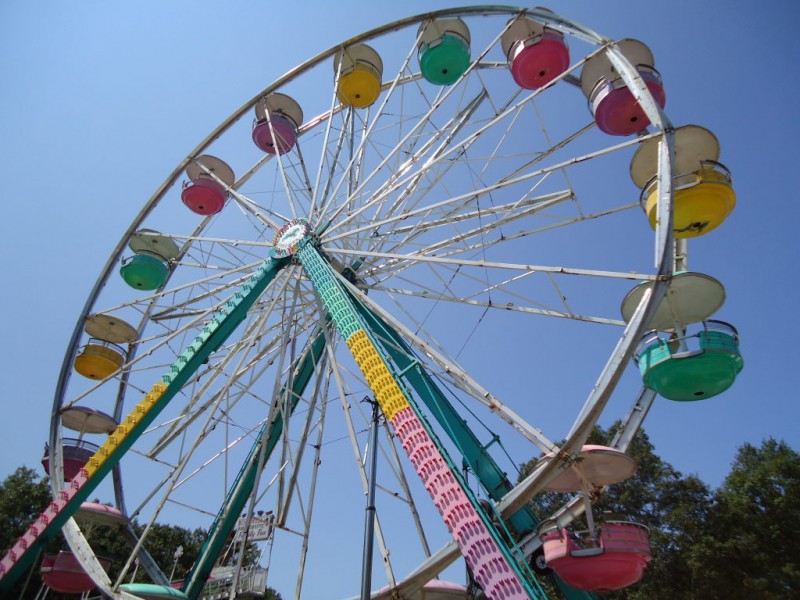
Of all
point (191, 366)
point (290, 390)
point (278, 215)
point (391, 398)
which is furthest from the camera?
point (278, 215)

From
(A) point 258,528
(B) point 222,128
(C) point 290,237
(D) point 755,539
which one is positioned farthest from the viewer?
(D) point 755,539

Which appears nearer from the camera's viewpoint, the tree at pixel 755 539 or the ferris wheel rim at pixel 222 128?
the ferris wheel rim at pixel 222 128

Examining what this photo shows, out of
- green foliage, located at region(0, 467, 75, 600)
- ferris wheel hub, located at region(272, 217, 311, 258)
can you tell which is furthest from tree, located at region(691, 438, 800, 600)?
green foliage, located at region(0, 467, 75, 600)

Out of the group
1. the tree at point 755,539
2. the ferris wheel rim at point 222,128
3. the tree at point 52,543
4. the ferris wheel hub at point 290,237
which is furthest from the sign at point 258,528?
the tree at point 755,539

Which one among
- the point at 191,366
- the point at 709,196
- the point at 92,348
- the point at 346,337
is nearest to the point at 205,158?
the point at 92,348

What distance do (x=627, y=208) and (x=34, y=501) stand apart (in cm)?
2567

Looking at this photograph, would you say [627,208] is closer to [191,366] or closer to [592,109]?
[592,109]

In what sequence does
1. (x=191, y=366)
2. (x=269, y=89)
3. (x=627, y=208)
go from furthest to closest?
1. (x=269, y=89)
2. (x=191, y=366)
3. (x=627, y=208)

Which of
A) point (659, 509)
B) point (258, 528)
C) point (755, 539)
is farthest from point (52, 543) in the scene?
point (755, 539)

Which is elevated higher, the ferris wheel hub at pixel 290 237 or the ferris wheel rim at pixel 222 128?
the ferris wheel rim at pixel 222 128

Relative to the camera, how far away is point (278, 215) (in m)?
11.1

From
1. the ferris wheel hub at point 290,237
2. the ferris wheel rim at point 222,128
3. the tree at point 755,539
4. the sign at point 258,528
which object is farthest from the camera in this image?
the tree at point 755,539

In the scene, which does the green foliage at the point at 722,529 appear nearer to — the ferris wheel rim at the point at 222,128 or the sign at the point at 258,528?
the sign at the point at 258,528

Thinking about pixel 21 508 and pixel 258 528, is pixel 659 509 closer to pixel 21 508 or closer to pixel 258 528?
pixel 258 528
